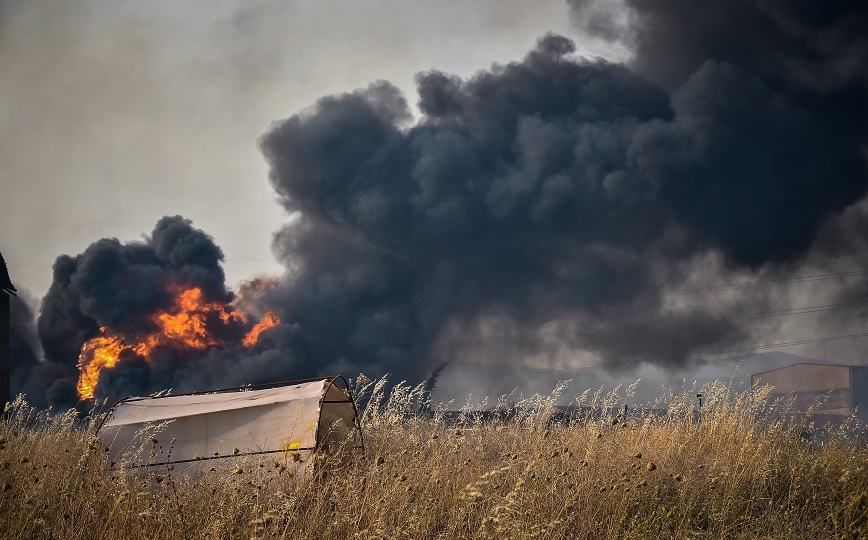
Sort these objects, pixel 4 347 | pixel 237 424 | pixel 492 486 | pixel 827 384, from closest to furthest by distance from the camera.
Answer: pixel 492 486 < pixel 237 424 < pixel 4 347 < pixel 827 384

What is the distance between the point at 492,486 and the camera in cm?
751

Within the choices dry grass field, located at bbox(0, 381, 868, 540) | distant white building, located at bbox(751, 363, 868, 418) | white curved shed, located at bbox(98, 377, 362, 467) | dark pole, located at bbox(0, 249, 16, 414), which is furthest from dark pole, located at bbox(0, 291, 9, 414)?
distant white building, located at bbox(751, 363, 868, 418)

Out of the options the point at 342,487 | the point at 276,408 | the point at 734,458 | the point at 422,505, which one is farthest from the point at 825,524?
the point at 276,408

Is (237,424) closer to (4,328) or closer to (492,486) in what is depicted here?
(492,486)

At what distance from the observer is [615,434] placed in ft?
33.1

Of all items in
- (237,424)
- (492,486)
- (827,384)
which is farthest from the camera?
(827,384)

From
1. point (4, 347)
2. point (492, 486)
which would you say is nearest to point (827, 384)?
point (4, 347)

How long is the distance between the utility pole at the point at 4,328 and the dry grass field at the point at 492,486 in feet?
48.9

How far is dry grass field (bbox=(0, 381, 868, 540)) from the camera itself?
6113 mm

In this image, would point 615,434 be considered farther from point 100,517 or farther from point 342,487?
point 100,517

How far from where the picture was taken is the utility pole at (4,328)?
24.7 meters

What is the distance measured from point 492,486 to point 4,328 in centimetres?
2426

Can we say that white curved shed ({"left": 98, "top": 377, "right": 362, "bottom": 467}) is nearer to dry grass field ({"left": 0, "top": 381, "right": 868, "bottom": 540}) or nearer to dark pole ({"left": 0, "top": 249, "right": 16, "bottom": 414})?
dry grass field ({"left": 0, "top": 381, "right": 868, "bottom": 540})

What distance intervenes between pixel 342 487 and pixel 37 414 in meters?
7.71
